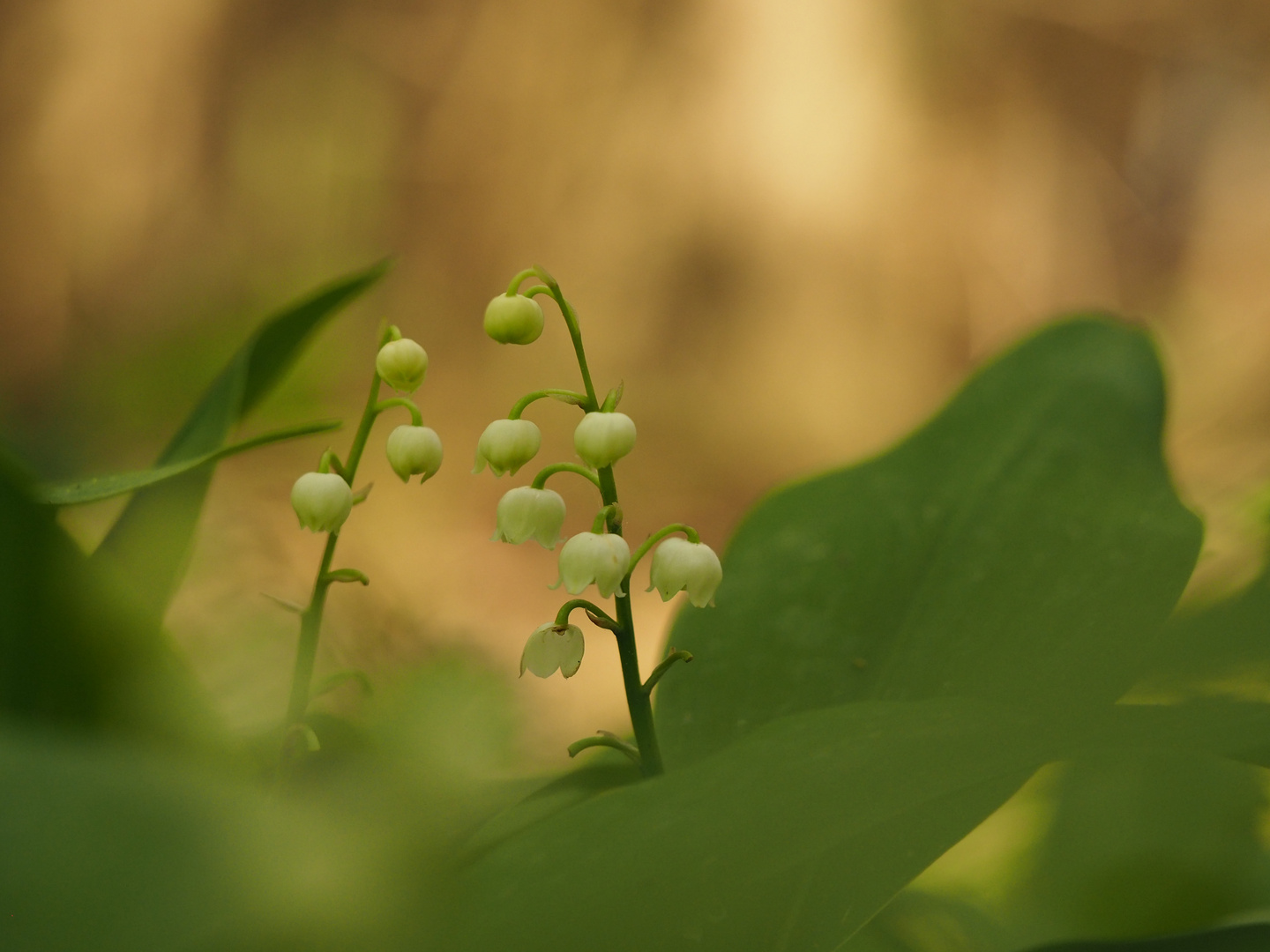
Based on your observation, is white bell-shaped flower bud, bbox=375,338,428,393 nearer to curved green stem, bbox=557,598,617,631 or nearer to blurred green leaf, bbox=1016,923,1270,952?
curved green stem, bbox=557,598,617,631

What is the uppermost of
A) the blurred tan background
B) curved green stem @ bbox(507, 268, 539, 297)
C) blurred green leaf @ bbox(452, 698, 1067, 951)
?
the blurred tan background

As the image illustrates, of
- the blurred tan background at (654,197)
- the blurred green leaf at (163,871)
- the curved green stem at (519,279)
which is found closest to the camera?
the blurred green leaf at (163,871)

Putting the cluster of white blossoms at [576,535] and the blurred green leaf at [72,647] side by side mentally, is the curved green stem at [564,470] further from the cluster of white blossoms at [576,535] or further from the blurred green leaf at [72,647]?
the blurred green leaf at [72,647]

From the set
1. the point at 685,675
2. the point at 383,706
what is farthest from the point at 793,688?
the point at 383,706

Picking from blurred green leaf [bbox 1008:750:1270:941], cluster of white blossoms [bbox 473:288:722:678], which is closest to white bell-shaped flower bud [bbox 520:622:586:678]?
cluster of white blossoms [bbox 473:288:722:678]

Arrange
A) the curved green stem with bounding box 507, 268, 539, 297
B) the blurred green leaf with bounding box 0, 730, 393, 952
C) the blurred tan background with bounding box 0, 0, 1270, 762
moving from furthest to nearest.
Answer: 1. the blurred tan background with bounding box 0, 0, 1270, 762
2. the curved green stem with bounding box 507, 268, 539, 297
3. the blurred green leaf with bounding box 0, 730, 393, 952

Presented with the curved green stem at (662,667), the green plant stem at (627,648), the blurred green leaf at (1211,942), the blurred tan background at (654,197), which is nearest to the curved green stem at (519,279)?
the green plant stem at (627,648)
